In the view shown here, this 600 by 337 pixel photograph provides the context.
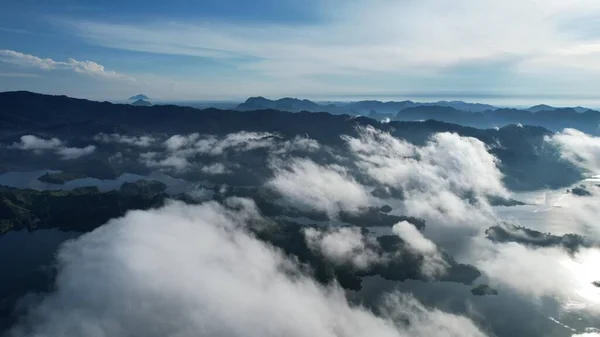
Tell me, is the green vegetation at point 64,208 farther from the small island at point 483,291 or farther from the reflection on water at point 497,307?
the small island at point 483,291

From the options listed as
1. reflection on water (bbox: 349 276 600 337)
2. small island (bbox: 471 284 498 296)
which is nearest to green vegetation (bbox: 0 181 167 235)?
reflection on water (bbox: 349 276 600 337)

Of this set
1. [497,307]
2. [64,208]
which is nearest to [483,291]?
[497,307]

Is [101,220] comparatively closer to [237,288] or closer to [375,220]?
[237,288]

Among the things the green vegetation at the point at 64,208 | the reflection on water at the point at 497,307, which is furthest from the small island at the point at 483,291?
the green vegetation at the point at 64,208

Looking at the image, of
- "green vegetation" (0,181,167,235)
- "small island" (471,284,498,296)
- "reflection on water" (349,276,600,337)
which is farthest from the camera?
"green vegetation" (0,181,167,235)

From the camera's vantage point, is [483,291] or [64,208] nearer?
[483,291]

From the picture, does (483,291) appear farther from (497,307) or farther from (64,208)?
(64,208)

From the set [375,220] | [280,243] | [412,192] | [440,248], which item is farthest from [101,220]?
[412,192]

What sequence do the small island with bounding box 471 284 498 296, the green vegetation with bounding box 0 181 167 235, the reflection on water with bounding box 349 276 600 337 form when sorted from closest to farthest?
the reflection on water with bounding box 349 276 600 337 < the small island with bounding box 471 284 498 296 < the green vegetation with bounding box 0 181 167 235

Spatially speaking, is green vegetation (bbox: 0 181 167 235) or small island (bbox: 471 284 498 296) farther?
green vegetation (bbox: 0 181 167 235)

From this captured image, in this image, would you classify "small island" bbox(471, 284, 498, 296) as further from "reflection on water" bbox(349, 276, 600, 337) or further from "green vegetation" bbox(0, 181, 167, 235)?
"green vegetation" bbox(0, 181, 167, 235)
